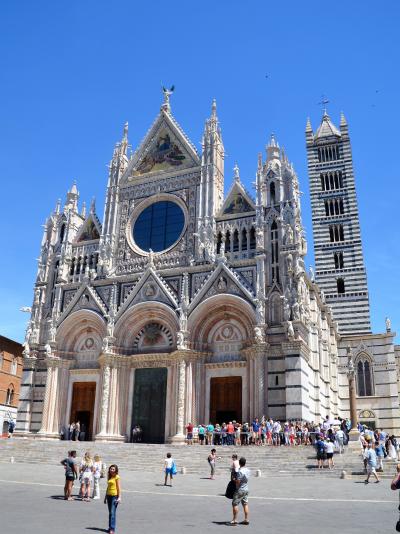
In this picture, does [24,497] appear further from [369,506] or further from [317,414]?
[317,414]

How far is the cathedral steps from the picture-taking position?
1985 cm

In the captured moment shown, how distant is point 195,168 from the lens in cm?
3462

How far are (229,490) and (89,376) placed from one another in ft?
77.0

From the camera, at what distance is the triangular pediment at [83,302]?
3375cm

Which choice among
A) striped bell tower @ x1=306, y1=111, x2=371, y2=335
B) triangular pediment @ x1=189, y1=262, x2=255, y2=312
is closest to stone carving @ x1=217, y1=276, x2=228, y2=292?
triangular pediment @ x1=189, y1=262, x2=255, y2=312

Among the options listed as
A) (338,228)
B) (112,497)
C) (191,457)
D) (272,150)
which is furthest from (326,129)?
(112,497)

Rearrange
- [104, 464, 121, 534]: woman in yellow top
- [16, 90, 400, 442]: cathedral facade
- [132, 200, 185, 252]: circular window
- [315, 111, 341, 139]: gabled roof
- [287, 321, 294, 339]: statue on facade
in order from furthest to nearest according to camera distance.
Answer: [315, 111, 341, 139]: gabled roof, [132, 200, 185, 252]: circular window, [16, 90, 400, 442]: cathedral facade, [287, 321, 294, 339]: statue on facade, [104, 464, 121, 534]: woman in yellow top

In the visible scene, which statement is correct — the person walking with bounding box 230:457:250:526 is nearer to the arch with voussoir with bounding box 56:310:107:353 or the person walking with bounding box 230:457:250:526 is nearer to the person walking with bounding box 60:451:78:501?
the person walking with bounding box 60:451:78:501

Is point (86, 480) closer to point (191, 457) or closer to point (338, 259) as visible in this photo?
point (191, 457)

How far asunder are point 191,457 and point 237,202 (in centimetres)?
1596

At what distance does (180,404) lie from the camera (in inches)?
1139

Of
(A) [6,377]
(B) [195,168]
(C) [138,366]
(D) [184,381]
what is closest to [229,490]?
(D) [184,381]

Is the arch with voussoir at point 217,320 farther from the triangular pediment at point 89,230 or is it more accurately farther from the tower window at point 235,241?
the triangular pediment at point 89,230

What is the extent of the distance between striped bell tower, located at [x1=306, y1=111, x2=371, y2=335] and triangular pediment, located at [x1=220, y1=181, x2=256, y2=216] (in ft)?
61.9
